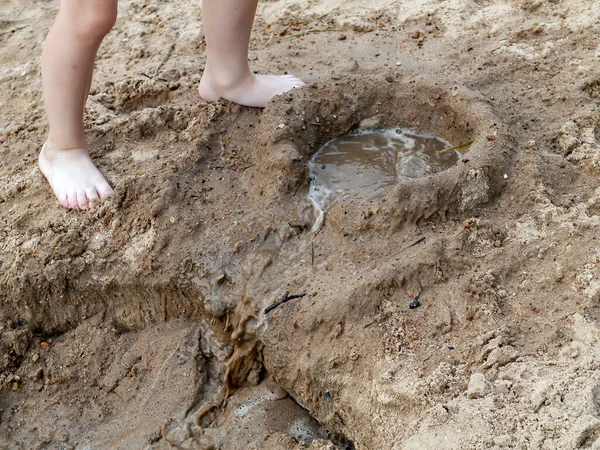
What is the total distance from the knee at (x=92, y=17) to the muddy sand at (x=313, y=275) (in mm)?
644

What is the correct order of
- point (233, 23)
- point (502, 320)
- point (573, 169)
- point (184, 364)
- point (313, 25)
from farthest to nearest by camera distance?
point (313, 25), point (233, 23), point (573, 169), point (184, 364), point (502, 320)

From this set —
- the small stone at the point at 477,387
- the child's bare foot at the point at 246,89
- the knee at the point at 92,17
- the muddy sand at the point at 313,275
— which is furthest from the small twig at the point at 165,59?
the small stone at the point at 477,387

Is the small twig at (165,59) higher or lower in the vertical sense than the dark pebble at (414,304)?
higher

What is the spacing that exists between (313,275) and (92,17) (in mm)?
1358

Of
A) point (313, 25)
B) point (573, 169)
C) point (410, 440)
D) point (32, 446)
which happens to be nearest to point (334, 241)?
point (410, 440)

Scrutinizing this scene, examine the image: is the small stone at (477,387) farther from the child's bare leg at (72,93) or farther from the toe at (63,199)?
the toe at (63,199)

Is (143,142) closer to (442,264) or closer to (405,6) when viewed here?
(442,264)

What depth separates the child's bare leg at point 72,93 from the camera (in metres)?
2.53

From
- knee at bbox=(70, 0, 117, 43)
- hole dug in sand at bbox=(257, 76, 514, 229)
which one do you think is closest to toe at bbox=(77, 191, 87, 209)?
knee at bbox=(70, 0, 117, 43)

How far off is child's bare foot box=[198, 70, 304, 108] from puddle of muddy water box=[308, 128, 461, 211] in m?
0.41

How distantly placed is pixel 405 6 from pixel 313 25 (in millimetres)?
604

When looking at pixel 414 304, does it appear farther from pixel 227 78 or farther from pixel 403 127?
pixel 227 78

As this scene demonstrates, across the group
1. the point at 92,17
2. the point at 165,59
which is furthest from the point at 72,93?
the point at 165,59

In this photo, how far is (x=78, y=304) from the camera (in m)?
2.64
